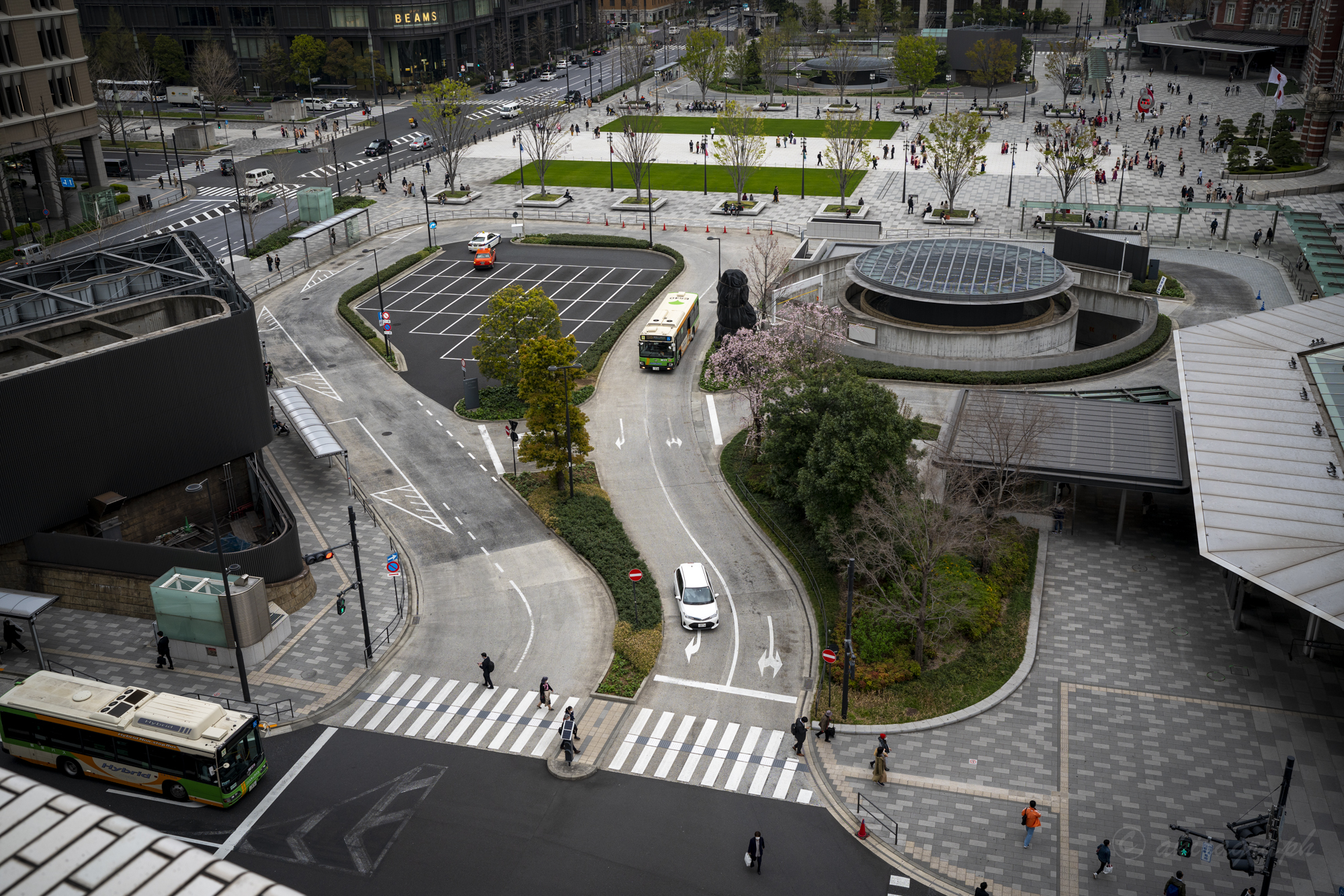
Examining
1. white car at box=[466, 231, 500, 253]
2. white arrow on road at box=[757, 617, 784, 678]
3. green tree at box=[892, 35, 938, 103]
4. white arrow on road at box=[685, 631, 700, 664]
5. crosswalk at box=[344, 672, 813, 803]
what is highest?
green tree at box=[892, 35, 938, 103]

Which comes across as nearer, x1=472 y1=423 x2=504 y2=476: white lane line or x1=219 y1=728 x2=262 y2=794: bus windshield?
x1=219 y1=728 x2=262 y2=794: bus windshield

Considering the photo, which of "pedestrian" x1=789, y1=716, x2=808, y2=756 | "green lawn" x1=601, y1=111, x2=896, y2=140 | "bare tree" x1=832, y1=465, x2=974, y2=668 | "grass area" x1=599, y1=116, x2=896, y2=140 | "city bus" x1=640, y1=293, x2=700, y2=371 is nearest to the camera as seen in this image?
"pedestrian" x1=789, y1=716, x2=808, y2=756

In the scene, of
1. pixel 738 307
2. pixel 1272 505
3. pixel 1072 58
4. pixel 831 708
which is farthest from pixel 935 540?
pixel 1072 58

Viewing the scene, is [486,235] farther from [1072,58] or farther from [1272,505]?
[1072,58]

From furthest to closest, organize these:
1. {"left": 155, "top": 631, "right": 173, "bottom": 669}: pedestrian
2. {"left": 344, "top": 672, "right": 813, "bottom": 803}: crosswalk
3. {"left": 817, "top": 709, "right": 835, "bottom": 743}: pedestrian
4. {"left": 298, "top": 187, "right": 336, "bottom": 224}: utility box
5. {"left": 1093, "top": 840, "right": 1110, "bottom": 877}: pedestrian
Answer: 1. {"left": 298, "top": 187, "right": 336, "bottom": 224}: utility box
2. {"left": 155, "top": 631, "right": 173, "bottom": 669}: pedestrian
3. {"left": 817, "top": 709, "right": 835, "bottom": 743}: pedestrian
4. {"left": 344, "top": 672, "right": 813, "bottom": 803}: crosswalk
5. {"left": 1093, "top": 840, "right": 1110, "bottom": 877}: pedestrian

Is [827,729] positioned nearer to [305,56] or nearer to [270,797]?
[270,797]

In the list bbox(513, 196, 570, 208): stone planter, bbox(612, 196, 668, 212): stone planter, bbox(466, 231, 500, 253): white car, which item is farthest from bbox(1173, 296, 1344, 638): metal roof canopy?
bbox(513, 196, 570, 208): stone planter

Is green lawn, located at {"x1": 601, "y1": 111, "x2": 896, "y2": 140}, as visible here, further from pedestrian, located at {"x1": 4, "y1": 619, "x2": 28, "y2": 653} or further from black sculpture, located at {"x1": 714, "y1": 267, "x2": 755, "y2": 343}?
pedestrian, located at {"x1": 4, "y1": 619, "x2": 28, "y2": 653}
